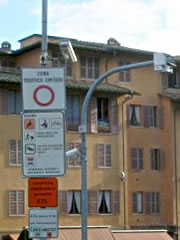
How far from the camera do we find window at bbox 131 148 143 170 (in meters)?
48.0

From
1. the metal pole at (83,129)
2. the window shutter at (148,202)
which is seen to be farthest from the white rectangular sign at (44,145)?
the window shutter at (148,202)

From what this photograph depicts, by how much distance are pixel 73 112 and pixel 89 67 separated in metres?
3.98

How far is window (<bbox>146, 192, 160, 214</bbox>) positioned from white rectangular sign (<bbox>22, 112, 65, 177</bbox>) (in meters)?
39.3

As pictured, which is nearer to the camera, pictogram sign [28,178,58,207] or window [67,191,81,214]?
pictogram sign [28,178,58,207]

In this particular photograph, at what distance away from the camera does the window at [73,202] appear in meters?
44.1

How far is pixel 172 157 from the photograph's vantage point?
4875 centimetres

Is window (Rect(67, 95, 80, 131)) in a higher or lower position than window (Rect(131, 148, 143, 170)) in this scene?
higher

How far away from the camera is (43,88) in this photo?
30.4 ft

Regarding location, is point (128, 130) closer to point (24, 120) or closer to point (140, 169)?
point (140, 169)

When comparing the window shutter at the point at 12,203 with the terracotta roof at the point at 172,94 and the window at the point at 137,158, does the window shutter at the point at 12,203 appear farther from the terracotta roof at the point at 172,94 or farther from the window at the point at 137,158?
the terracotta roof at the point at 172,94

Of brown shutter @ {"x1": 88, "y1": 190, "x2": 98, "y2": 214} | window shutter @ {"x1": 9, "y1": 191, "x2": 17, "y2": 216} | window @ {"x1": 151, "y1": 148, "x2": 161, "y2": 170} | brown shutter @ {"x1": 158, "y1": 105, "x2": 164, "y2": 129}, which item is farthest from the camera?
brown shutter @ {"x1": 158, "y1": 105, "x2": 164, "y2": 129}

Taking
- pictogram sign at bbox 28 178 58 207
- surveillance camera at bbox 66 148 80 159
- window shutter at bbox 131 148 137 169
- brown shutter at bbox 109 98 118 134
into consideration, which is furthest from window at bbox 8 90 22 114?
pictogram sign at bbox 28 178 58 207

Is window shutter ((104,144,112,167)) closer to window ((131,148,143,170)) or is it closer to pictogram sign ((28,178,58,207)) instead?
window ((131,148,143,170))

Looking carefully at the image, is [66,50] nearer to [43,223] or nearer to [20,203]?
[43,223]
